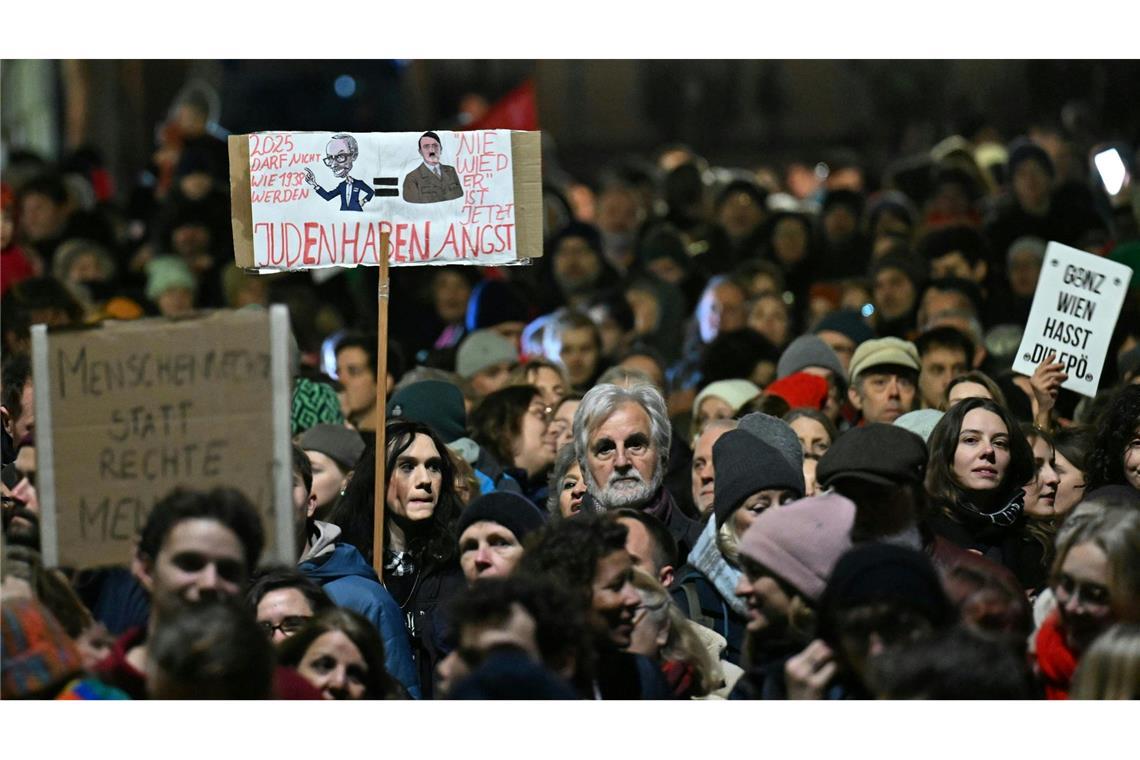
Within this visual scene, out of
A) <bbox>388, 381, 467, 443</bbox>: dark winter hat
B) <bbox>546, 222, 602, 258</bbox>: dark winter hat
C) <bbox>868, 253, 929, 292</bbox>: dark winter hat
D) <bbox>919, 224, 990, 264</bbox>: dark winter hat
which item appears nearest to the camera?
<bbox>388, 381, 467, 443</bbox>: dark winter hat

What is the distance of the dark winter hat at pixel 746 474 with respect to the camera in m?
7.17

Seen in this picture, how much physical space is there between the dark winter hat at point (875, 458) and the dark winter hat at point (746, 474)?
483 millimetres

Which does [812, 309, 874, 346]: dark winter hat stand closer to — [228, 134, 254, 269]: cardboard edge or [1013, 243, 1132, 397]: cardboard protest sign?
[1013, 243, 1132, 397]: cardboard protest sign

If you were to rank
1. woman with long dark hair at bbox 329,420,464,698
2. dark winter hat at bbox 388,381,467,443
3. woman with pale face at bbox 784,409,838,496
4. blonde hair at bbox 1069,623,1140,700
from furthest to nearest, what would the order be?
dark winter hat at bbox 388,381,467,443 → woman with pale face at bbox 784,409,838,496 → woman with long dark hair at bbox 329,420,464,698 → blonde hair at bbox 1069,623,1140,700

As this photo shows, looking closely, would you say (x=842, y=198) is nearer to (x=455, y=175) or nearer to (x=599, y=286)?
(x=599, y=286)

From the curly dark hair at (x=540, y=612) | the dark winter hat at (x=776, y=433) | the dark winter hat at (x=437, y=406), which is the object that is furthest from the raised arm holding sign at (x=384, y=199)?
the curly dark hair at (x=540, y=612)

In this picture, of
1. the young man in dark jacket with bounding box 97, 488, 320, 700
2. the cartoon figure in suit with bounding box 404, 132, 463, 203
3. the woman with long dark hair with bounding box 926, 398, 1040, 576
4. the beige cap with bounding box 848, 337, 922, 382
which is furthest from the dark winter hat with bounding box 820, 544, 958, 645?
the beige cap with bounding box 848, 337, 922, 382

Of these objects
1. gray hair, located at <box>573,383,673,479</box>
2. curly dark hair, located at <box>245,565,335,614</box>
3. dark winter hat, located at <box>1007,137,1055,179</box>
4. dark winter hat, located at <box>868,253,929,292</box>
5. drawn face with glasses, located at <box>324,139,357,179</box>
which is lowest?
curly dark hair, located at <box>245,565,335,614</box>

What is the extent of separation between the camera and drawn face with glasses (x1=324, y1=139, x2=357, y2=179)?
318 inches

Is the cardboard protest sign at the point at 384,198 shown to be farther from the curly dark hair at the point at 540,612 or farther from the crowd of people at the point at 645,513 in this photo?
the curly dark hair at the point at 540,612

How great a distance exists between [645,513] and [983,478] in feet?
4.25

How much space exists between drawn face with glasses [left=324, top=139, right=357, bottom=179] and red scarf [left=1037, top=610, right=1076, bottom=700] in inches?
132

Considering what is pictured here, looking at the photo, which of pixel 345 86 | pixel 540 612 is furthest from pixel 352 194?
pixel 345 86

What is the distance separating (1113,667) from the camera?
18.0ft
